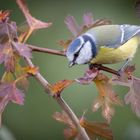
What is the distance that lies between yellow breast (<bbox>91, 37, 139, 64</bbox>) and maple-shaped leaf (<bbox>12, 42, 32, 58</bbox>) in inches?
13.7

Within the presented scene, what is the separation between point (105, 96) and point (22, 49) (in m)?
0.16

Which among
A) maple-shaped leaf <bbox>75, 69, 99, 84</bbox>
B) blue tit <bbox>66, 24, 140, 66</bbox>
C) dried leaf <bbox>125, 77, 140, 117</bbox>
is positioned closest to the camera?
maple-shaped leaf <bbox>75, 69, 99, 84</bbox>

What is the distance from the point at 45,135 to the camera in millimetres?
2174

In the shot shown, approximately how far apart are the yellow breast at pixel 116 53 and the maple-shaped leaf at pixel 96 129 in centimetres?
26

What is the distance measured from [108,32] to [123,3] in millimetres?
1141

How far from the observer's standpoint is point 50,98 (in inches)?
82.4

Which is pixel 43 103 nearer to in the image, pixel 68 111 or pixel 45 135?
pixel 45 135

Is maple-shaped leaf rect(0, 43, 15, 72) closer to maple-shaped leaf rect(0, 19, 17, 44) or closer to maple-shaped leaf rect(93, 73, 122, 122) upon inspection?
maple-shaped leaf rect(0, 19, 17, 44)

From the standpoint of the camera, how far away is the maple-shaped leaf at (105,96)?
2.76 feet

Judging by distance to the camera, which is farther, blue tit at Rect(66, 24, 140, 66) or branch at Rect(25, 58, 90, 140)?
blue tit at Rect(66, 24, 140, 66)

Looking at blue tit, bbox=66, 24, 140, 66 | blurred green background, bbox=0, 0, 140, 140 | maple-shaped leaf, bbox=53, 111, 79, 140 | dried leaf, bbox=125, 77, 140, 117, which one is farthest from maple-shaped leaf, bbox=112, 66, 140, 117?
blurred green background, bbox=0, 0, 140, 140

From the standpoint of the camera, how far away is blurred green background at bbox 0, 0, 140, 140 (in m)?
2.11

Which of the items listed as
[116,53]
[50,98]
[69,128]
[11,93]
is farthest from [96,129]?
[50,98]

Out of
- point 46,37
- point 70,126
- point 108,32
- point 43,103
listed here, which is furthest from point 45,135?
point 70,126
